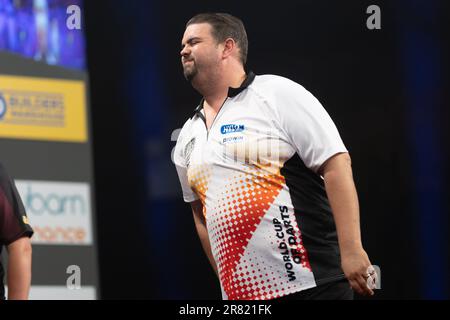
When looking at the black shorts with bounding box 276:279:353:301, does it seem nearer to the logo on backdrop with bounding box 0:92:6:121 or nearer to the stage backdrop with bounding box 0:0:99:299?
the stage backdrop with bounding box 0:0:99:299

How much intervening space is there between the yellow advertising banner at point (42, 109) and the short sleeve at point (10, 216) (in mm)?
1378

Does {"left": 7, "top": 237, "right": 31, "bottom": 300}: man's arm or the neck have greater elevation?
the neck

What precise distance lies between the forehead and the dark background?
63.2 inches

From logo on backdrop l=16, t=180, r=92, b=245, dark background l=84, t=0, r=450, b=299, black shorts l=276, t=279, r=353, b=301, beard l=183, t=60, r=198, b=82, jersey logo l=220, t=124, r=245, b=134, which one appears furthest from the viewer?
dark background l=84, t=0, r=450, b=299

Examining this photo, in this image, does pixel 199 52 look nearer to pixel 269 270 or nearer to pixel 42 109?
pixel 269 270

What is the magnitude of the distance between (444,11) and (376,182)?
1.04 metres

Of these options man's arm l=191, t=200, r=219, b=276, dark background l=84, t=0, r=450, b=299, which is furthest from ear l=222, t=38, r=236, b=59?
dark background l=84, t=0, r=450, b=299

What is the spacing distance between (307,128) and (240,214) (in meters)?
0.35

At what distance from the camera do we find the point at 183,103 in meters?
4.89

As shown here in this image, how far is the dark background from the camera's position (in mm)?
A: 4797

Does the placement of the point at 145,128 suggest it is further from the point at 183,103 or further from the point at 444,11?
the point at 444,11

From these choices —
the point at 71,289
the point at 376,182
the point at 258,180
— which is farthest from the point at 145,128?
the point at 258,180

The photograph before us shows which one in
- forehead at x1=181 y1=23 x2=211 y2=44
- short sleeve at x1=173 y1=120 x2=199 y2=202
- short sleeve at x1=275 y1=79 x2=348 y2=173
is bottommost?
short sleeve at x1=173 y1=120 x2=199 y2=202

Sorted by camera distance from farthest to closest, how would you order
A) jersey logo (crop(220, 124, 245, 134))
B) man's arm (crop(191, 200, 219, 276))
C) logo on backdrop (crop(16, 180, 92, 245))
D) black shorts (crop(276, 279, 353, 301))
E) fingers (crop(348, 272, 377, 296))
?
logo on backdrop (crop(16, 180, 92, 245)) → man's arm (crop(191, 200, 219, 276)) → jersey logo (crop(220, 124, 245, 134)) → black shorts (crop(276, 279, 353, 301)) → fingers (crop(348, 272, 377, 296))
